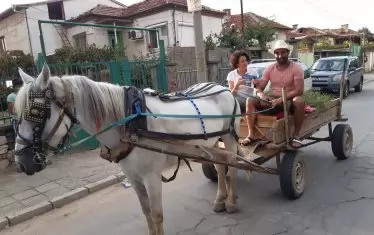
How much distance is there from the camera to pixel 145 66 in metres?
7.49

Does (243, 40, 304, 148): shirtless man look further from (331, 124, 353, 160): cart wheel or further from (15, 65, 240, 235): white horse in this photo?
(331, 124, 353, 160): cart wheel

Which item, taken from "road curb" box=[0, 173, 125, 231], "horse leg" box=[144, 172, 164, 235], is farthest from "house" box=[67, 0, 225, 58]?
"horse leg" box=[144, 172, 164, 235]

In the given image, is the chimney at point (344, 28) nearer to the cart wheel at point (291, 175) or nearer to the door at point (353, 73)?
the door at point (353, 73)

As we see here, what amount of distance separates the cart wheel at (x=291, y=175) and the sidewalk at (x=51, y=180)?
281 cm

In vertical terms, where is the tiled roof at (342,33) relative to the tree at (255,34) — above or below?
above

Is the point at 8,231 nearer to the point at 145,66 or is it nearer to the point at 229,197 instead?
the point at 229,197

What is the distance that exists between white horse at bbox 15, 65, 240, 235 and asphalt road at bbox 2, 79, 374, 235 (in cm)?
77

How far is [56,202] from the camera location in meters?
4.54

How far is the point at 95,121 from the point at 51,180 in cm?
340

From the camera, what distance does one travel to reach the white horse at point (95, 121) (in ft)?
7.36

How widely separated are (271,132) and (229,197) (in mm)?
934

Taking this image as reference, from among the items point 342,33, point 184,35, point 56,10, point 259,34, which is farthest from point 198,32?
point 342,33

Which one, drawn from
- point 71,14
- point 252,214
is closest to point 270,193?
point 252,214

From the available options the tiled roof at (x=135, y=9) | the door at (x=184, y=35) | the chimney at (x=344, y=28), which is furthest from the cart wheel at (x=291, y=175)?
the chimney at (x=344, y=28)
